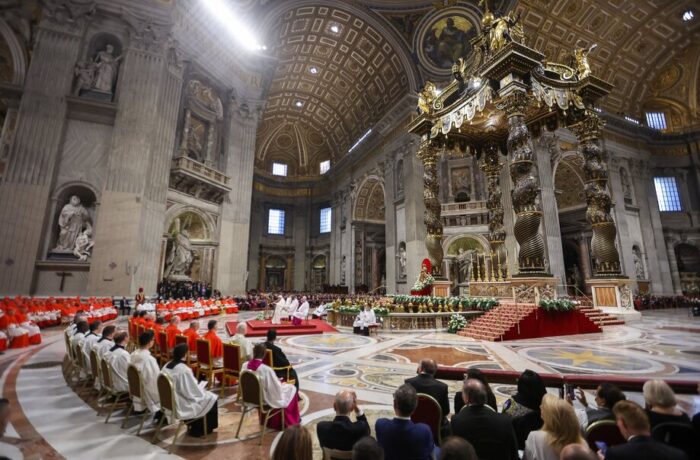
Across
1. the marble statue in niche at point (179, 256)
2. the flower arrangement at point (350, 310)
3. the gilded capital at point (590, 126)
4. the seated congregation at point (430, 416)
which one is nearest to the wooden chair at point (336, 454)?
the seated congregation at point (430, 416)

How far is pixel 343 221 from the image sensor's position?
28.6 metres

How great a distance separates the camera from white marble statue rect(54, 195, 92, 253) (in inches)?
486

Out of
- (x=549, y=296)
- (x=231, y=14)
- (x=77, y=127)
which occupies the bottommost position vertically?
(x=549, y=296)

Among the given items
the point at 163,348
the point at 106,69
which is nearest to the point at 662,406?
the point at 163,348

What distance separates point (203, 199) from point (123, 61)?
679 centimetres

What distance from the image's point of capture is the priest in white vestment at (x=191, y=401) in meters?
2.91

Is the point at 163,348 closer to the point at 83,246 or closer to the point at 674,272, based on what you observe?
the point at 83,246

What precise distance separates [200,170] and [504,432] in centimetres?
1696

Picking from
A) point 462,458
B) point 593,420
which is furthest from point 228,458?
point 593,420

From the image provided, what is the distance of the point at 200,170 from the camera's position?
1596cm

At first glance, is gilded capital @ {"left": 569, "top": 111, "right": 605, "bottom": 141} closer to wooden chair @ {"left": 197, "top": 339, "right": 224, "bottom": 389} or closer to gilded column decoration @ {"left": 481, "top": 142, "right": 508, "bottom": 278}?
gilded column decoration @ {"left": 481, "top": 142, "right": 508, "bottom": 278}

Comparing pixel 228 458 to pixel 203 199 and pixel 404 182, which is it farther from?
pixel 404 182

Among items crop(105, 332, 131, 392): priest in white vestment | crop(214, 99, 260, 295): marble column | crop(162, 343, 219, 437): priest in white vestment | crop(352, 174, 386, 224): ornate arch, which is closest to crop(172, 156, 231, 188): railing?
crop(214, 99, 260, 295): marble column

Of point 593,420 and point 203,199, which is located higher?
point 203,199
